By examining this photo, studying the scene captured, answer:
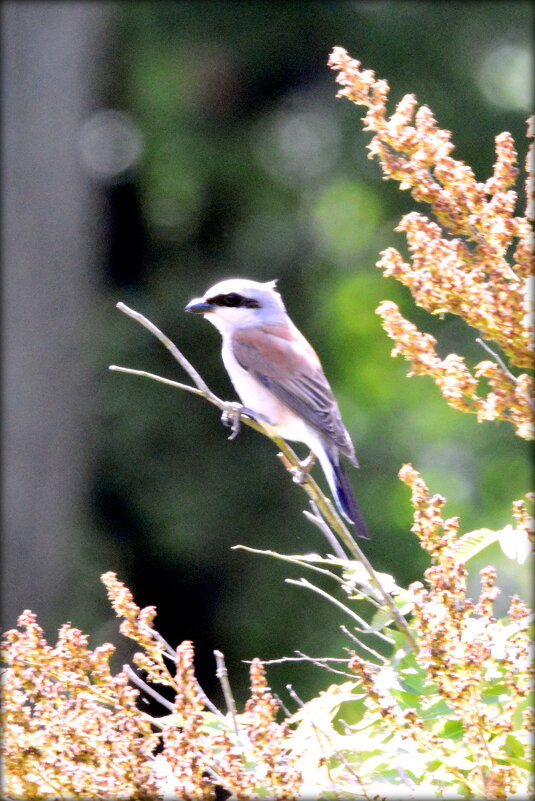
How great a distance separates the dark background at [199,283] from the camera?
7574mm

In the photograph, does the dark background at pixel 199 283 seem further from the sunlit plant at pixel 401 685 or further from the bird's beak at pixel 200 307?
the sunlit plant at pixel 401 685

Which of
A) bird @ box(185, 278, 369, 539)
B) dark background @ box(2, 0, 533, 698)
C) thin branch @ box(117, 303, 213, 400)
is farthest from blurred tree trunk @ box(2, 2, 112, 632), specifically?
thin branch @ box(117, 303, 213, 400)

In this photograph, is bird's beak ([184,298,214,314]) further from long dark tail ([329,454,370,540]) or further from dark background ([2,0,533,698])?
dark background ([2,0,533,698])

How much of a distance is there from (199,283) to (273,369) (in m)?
4.93

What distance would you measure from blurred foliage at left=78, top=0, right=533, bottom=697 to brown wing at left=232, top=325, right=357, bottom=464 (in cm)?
392

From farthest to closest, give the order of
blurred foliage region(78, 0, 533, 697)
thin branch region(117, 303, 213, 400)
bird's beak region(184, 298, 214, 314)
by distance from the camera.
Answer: blurred foliage region(78, 0, 533, 697) < bird's beak region(184, 298, 214, 314) < thin branch region(117, 303, 213, 400)

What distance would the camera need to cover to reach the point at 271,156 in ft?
27.0

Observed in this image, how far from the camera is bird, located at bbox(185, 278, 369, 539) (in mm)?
2844

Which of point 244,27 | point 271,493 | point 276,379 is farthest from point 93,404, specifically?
point 276,379

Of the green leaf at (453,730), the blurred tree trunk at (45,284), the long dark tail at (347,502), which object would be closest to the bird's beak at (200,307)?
the long dark tail at (347,502)

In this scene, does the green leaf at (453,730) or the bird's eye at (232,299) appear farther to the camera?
the bird's eye at (232,299)

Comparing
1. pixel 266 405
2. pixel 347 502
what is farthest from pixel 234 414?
pixel 266 405

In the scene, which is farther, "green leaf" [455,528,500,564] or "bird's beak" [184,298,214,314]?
"bird's beak" [184,298,214,314]

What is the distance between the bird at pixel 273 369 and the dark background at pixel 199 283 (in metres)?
3.98
